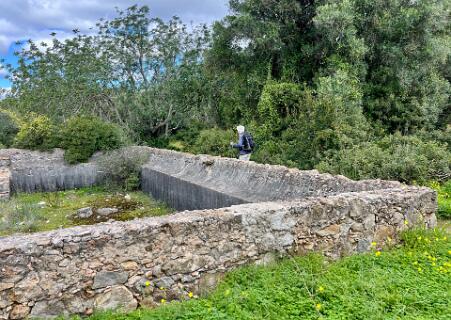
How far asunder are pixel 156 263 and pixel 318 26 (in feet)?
36.5

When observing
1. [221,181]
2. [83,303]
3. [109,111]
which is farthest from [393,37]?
[109,111]

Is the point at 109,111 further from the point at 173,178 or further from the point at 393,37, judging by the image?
the point at 393,37

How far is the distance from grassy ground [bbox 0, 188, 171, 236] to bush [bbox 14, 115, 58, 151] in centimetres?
219

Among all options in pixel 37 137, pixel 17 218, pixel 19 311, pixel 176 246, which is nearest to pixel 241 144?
pixel 17 218

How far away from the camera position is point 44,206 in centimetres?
1206

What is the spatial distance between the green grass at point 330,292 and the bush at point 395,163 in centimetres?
440

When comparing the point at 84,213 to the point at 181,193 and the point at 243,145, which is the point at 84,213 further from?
the point at 243,145

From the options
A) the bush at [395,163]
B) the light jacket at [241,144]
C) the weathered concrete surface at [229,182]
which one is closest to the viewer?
the weathered concrete surface at [229,182]

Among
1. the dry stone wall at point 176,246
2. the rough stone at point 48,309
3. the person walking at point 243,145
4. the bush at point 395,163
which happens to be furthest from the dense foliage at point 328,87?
the rough stone at point 48,309

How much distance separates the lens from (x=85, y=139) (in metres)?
15.2

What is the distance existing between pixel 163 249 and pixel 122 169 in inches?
441

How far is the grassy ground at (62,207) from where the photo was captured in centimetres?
972

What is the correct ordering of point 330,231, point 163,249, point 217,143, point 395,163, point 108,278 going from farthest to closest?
point 217,143 → point 395,163 → point 330,231 → point 163,249 → point 108,278

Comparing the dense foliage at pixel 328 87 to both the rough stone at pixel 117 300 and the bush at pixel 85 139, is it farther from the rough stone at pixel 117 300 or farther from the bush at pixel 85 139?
the rough stone at pixel 117 300
